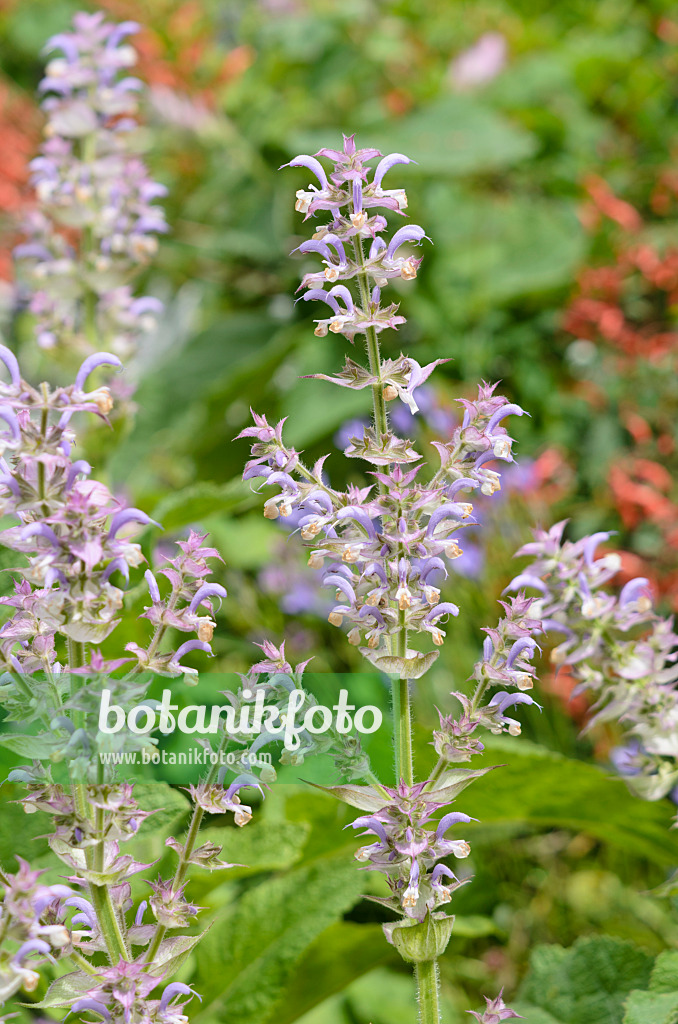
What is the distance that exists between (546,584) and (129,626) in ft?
1.95

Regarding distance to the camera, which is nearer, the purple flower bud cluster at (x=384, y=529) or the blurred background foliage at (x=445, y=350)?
the purple flower bud cluster at (x=384, y=529)

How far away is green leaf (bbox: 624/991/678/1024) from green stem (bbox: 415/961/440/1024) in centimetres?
22

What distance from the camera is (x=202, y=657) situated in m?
1.63

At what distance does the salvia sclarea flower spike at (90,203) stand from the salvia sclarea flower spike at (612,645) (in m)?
0.89

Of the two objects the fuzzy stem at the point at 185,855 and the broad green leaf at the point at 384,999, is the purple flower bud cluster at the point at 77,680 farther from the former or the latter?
the broad green leaf at the point at 384,999

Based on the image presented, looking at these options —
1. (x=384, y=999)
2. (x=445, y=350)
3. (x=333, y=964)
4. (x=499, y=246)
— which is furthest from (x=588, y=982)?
(x=499, y=246)

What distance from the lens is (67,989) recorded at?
794mm

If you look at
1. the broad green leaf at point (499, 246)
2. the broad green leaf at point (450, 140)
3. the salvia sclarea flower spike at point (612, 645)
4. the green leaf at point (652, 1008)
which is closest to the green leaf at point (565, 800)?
the salvia sclarea flower spike at point (612, 645)

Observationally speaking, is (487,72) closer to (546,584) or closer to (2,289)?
(2,289)

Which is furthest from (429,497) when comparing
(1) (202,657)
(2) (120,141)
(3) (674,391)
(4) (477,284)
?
(4) (477,284)

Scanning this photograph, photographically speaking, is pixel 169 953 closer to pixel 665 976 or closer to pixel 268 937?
pixel 268 937

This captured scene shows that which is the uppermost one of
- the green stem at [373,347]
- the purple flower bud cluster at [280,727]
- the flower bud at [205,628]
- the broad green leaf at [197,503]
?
the broad green leaf at [197,503]

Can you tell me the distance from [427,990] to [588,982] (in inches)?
14.9

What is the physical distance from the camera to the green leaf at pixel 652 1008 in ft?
3.02
